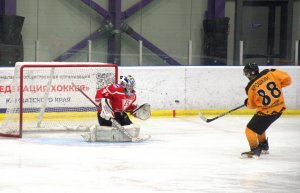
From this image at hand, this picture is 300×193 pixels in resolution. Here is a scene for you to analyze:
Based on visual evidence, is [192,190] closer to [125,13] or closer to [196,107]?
[196,107]

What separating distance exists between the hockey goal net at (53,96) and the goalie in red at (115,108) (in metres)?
0.65

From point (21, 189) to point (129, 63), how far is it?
602 centimetres

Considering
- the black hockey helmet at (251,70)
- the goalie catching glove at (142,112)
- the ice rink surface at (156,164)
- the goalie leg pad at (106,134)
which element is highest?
the black hockey helmet at (251,70)

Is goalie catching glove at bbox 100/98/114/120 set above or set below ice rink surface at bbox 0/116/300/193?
above

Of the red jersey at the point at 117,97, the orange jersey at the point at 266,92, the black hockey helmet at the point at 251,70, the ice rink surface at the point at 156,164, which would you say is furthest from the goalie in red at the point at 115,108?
the orange jersey at the point at 266,92

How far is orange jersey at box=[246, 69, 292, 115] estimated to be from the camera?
8656mm

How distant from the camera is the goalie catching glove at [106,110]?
9.56m

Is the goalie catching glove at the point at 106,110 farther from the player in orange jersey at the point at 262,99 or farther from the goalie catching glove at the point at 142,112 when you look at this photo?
the player in orange jersey at the point at 262,99

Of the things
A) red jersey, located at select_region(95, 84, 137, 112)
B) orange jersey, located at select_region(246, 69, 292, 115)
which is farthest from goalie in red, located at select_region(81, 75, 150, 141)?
orange jersey, located at select_region(246, 69, 292, 115)

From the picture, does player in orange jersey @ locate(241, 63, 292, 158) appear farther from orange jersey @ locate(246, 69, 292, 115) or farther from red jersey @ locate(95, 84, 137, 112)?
red jersey @ locate(95, 84, 137, 112)

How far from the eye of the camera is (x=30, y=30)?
515 inches

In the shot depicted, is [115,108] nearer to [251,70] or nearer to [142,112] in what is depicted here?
[142,112]

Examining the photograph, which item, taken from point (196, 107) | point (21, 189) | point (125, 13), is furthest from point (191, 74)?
point (21, 189)

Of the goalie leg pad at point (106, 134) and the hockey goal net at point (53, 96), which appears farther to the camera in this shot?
the hockey goal net at point (53, 96)
